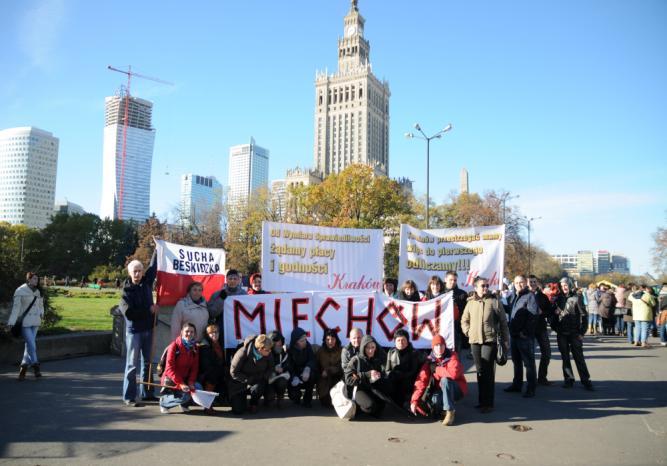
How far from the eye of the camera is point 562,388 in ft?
30.5

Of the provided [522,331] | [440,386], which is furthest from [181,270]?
[522,331]

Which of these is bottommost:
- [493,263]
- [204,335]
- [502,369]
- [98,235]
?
[502,369]

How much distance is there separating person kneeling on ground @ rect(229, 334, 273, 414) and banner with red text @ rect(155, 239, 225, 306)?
181 centimetres

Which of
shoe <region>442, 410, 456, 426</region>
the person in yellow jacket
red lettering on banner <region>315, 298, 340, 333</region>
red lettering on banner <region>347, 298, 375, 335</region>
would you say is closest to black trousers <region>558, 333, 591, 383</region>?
shoe <region>442, 410, 456, 426</region>

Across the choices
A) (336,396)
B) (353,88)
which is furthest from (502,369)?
(353,88)

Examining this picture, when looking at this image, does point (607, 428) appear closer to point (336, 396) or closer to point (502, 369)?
point (336, 396)

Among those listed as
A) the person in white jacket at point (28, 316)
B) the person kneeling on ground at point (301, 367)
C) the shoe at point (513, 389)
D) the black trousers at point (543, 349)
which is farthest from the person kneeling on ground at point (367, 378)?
the person in white jacket at point (28, 316)

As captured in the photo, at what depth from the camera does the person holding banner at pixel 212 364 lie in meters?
7.39

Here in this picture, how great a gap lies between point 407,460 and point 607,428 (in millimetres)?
2989

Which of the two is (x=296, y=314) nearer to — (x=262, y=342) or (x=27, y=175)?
(x=262, y=342)

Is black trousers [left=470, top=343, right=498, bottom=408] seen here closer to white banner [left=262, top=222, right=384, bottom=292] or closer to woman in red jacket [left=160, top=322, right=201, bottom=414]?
white banner [left=262, top=222, right=384, bottom=292]

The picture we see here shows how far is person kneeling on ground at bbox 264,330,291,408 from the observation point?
24.5 ft

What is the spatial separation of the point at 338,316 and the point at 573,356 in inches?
167

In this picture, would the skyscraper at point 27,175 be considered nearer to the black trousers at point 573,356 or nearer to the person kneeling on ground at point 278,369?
the person kneeling on ground at point 278,369
